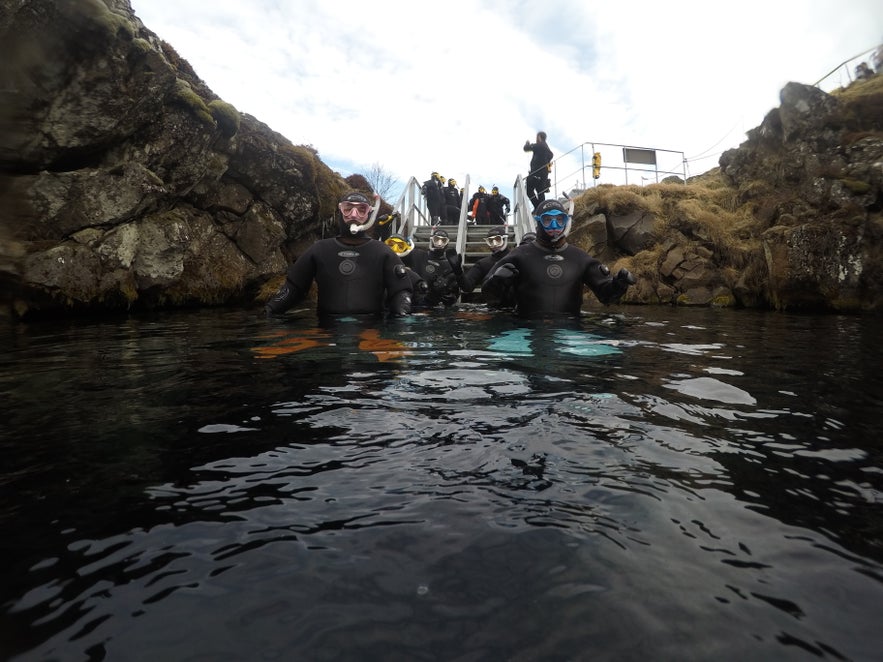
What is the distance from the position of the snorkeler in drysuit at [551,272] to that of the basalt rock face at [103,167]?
283 inches

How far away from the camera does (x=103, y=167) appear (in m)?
9.05

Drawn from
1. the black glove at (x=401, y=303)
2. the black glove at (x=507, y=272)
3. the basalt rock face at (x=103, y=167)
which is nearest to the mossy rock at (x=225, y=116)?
the basalt rock face at (x=103, y=167)

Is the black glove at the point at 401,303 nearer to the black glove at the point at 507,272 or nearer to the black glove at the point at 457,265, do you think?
the black glove at the point at 507,272

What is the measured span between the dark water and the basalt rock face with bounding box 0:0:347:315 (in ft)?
22.4

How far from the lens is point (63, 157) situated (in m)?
8.52

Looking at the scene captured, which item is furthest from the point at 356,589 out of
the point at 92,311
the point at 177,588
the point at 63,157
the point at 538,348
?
the point at 63,157

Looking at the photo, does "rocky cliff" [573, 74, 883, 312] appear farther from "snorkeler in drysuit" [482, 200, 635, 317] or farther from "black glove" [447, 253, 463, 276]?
"snorkeler in drysuit" [482, 200, 635, 317]

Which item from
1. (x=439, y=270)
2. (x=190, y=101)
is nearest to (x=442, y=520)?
(x=439, y=270)

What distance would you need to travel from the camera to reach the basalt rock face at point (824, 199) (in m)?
10.4

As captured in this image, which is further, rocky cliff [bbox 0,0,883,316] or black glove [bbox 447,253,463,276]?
black glove [bbox 447,253,463,276]

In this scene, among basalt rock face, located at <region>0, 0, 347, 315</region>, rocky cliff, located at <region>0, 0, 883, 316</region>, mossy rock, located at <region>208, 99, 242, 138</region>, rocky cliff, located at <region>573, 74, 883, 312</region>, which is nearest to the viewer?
basalt rock face, located at <region>0, 0, 347, 315</region>

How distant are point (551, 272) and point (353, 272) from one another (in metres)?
2.54

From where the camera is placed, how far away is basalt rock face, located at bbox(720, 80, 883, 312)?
10.4 m

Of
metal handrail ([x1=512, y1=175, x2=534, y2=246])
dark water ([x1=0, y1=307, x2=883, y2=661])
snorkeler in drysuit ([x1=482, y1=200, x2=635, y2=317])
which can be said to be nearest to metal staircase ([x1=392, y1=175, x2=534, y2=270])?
metal handrail ([x1=512, y1=175, x2=534, y2=246])
